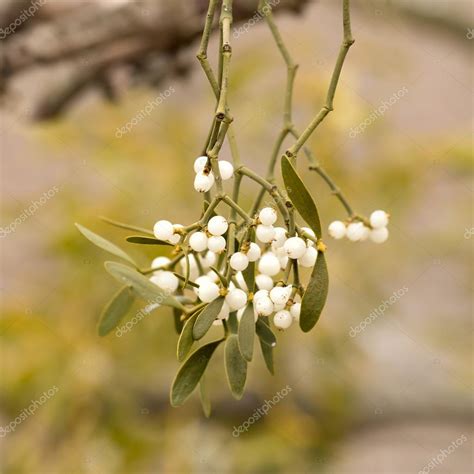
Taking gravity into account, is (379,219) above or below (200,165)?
below

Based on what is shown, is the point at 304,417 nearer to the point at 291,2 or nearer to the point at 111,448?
the point at 111,448

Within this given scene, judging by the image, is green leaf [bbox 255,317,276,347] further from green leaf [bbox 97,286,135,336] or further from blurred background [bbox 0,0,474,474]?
blurred background [bbox 0,0,474,474]

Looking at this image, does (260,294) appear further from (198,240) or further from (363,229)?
(363,229)

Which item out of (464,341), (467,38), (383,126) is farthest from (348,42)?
(464,341)

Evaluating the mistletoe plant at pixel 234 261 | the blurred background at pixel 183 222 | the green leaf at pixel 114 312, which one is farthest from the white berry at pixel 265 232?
the blurred background at pixel 183 222

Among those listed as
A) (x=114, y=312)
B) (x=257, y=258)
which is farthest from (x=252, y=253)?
(x=114, y=312)

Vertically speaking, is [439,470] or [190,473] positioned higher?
[190,473]

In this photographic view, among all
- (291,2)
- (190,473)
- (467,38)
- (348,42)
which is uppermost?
(348,42)
